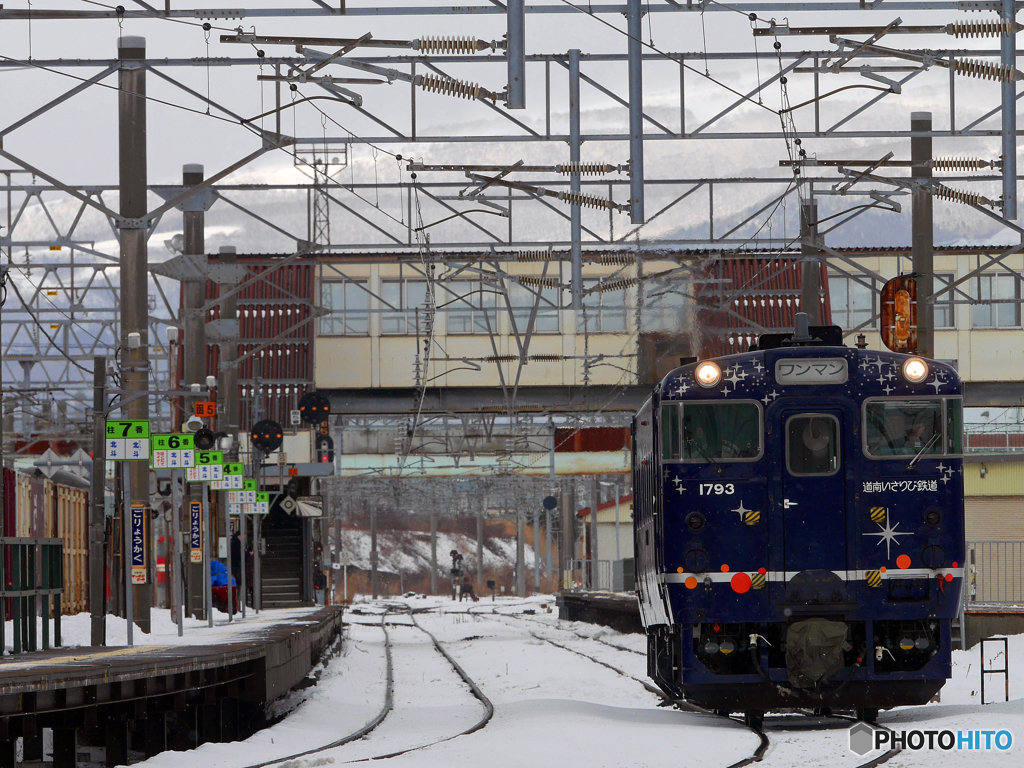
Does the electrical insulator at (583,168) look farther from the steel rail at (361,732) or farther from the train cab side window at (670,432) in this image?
the train cab side window at (670,432)

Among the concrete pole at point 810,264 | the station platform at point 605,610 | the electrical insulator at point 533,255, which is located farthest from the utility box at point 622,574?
the electrical insulator at point 533,255

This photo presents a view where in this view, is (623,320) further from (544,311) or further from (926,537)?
(926,537)

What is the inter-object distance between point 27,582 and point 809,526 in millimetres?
9201

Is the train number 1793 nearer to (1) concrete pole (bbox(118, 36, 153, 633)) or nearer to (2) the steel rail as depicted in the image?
(2) the steel rail

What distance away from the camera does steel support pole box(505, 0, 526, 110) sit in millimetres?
16922

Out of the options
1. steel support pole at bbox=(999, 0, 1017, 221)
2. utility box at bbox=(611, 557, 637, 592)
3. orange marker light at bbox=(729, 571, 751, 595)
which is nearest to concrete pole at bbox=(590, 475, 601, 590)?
utility box at bbox=(611, 557, 637, 592)

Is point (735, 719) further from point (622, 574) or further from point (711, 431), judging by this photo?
point (622, 574)

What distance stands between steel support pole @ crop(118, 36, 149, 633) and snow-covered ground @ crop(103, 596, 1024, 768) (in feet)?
13.0

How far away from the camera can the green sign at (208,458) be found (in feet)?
79.3

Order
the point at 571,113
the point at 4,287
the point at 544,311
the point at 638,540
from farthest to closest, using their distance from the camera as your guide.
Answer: the point at 544,311 → the point at 571,113 → the point at 4,287 → the point at 638,540

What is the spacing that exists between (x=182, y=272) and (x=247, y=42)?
378 inches

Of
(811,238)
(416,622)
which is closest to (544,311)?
(416,622)

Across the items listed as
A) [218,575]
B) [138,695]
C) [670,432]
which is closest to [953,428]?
[670,432]

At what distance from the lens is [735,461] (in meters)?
13.1
